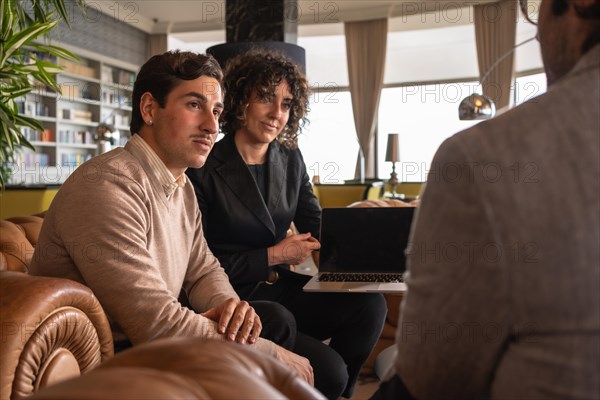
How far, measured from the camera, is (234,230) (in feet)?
7.09

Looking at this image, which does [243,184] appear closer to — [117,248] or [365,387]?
[117,248]

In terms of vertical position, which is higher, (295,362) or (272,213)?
(272,213)

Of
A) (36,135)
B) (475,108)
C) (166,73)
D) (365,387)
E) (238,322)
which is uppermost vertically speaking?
(475,108)

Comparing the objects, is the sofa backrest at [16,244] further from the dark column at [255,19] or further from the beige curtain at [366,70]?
the beige curtain at [366,70]

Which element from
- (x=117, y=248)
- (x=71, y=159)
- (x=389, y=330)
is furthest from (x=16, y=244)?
(x=71, y=159)

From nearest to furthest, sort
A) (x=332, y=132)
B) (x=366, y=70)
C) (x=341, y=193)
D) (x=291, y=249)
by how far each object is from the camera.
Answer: (x=291, y=249), (x=341, y=193), (x=366, y=70), (x=332, y=132)

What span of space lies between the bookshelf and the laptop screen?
20.6ft

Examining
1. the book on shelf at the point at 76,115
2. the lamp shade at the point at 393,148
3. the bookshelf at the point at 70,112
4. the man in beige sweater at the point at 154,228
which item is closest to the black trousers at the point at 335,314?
the man in beige sweater at the point at 154,228

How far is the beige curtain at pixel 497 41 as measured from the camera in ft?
29.0

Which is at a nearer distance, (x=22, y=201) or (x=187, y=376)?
(x=187, y=376)

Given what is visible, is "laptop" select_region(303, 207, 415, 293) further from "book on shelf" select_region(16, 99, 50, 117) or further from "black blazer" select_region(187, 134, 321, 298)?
"book on shelf" select_region(16, 99, 50, 117)

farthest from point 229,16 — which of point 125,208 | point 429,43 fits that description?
point 429,43

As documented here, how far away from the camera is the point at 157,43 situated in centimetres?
1043

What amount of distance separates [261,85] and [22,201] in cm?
A: 202
